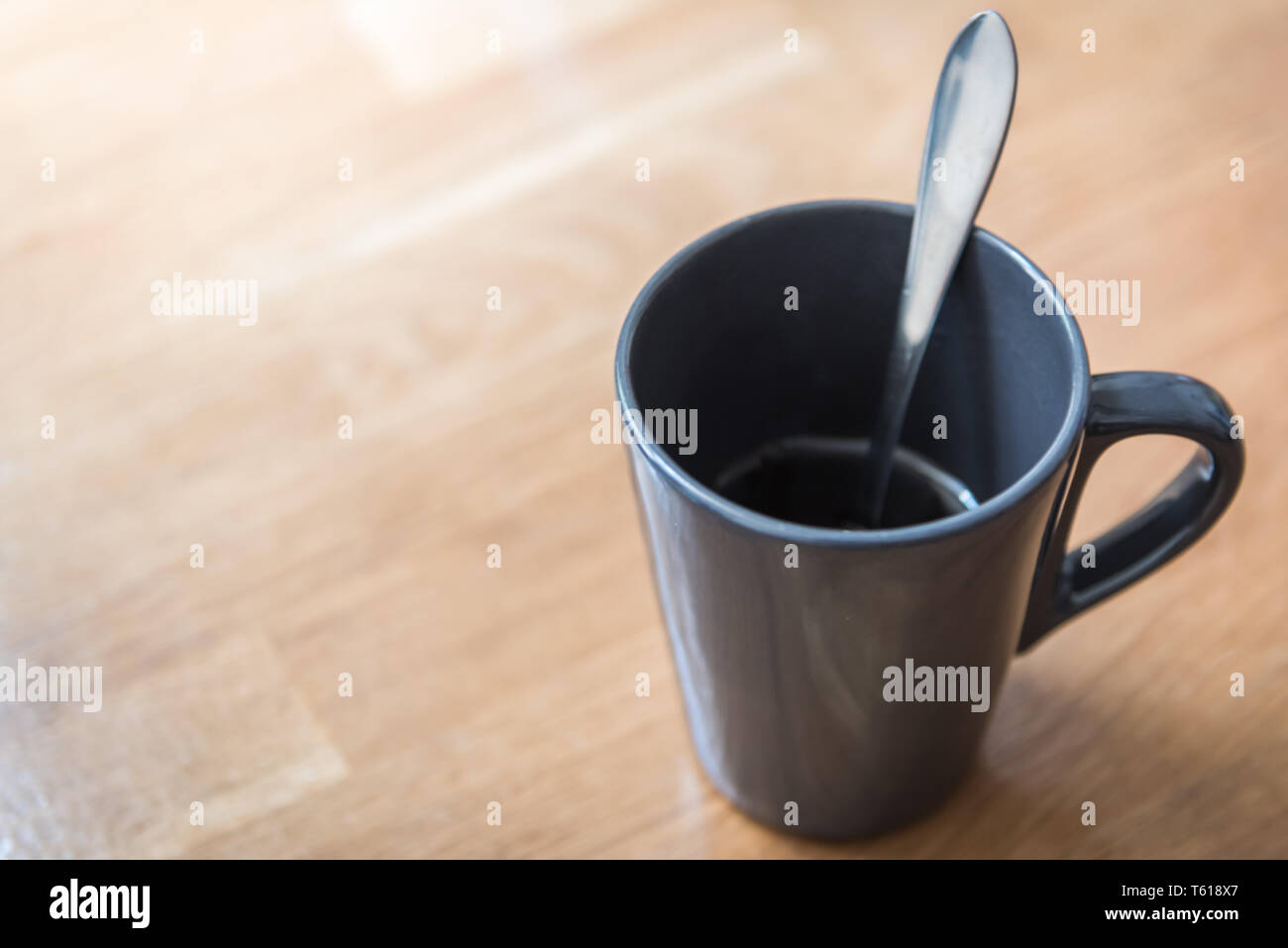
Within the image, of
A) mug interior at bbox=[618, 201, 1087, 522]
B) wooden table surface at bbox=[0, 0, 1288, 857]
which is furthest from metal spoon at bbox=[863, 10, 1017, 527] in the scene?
wooden table surface at bbox=[0, 0, 1288, 857]

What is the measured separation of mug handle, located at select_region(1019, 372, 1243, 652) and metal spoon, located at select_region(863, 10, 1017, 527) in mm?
57

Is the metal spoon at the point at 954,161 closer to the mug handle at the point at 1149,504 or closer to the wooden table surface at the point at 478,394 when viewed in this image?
the mug handle at the point at 1149,504

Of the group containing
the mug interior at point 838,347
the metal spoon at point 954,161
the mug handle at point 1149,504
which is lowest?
the mug handle at point 1149,504

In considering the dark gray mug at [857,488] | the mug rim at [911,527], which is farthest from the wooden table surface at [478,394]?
the mug rim at [911,527]

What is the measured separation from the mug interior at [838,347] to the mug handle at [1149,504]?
15mm

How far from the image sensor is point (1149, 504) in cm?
42

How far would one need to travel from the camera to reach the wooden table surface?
469mm

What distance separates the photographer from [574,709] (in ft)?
1.60

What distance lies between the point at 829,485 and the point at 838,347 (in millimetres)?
48

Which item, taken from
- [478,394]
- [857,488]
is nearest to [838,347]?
[857,488]

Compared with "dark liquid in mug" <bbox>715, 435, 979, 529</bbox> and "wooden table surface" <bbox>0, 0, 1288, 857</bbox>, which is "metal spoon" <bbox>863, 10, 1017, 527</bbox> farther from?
"wooden table surface" <bbox>0, 0, 1288, 857</bbox>

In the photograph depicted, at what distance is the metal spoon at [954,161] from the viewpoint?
364mm

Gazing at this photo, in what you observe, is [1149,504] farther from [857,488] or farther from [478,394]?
[478,394]
